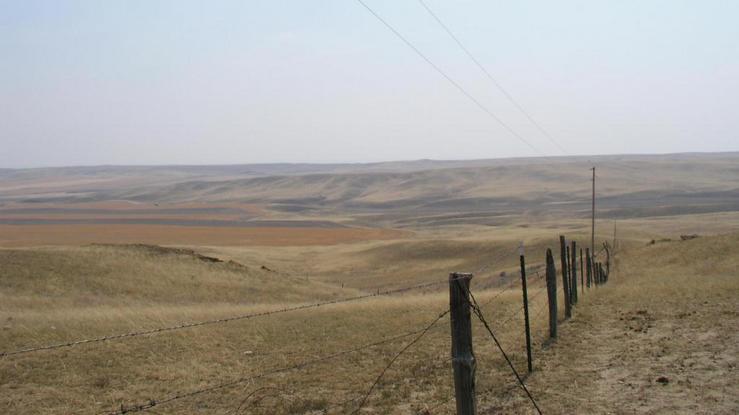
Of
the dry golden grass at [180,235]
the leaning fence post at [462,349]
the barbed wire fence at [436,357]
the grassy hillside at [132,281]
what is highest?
the leaning fence post at [462,349]

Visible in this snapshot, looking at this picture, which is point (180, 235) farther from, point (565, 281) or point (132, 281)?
→ point (565, 281)

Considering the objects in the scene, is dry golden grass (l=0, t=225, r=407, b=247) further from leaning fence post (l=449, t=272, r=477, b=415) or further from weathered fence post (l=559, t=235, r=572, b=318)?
leaning fence post (l=449, t=272, r=477, b=415)

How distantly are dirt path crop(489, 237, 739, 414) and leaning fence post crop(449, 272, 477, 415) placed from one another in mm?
1864

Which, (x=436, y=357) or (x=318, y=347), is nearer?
(x=436, y=357)

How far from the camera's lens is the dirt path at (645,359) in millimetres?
9516

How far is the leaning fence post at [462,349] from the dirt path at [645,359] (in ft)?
6.11

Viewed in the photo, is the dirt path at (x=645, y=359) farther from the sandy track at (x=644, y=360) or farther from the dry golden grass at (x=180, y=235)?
the dry golden grass at (x=180, y=235)

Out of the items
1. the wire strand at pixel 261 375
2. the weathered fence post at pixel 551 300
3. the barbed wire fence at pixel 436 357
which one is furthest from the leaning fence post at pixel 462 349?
the weathered fence post at pixel 551 300

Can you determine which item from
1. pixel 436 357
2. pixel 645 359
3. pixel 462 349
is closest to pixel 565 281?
pixel 645 359

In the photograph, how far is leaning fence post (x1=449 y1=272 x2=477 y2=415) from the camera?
7.79 metres

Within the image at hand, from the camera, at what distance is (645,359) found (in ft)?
39.3

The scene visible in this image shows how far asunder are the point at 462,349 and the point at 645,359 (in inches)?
229

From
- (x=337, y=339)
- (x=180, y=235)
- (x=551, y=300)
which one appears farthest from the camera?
(x=180, y=235)

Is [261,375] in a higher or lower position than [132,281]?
higher
